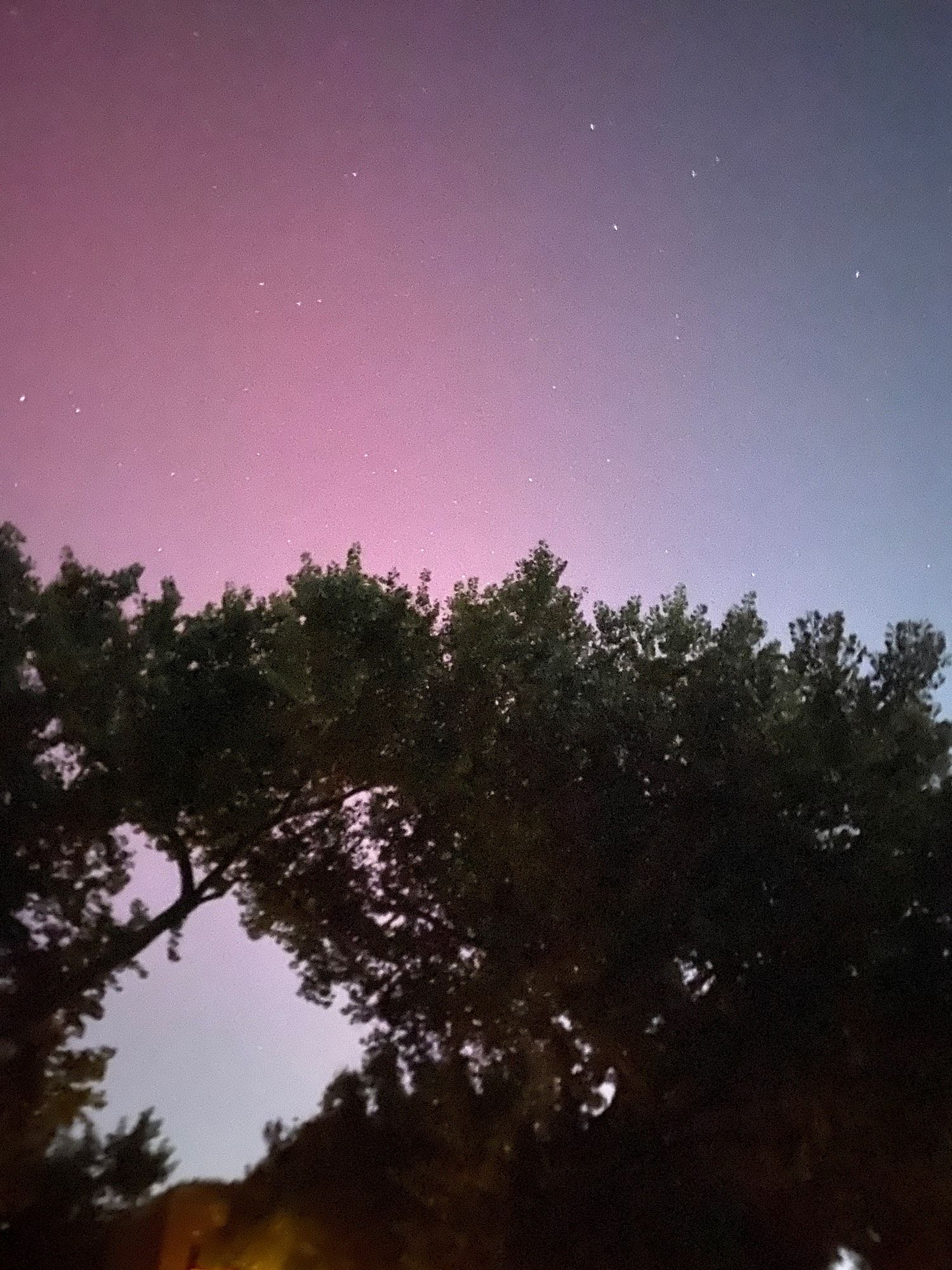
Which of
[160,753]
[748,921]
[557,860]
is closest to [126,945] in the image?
[160,753]

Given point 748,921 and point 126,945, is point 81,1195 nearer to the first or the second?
point 126,945

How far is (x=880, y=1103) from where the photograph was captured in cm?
1055

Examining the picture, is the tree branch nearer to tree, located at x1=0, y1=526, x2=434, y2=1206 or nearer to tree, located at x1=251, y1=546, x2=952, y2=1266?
tree, located at x1=0, y1=526, x2=434, y2=1206

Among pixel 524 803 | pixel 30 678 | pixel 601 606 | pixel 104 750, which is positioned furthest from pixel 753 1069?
pixel 30 678

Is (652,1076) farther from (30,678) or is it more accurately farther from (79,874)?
(30,678)

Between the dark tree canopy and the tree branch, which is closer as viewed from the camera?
the dark tree canopy

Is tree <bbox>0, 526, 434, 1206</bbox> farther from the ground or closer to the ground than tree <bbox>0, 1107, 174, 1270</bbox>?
farther from the ground

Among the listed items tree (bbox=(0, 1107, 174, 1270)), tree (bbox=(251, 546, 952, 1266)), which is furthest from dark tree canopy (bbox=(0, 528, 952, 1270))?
tree (bbox=(0, 1107, 174, 1270))

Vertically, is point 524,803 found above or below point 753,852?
above

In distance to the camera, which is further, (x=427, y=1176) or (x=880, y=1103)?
(x=427, y=1176)

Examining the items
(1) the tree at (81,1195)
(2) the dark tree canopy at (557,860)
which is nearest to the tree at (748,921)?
(2) the dark tree canopy at (557,860)

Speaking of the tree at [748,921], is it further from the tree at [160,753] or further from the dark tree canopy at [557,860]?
the tree at [160,753]

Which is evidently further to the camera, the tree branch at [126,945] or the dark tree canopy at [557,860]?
the tree branch at [126,945]

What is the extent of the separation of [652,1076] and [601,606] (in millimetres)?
6752
